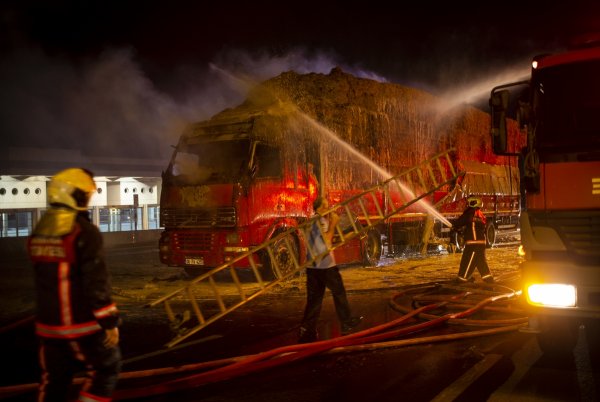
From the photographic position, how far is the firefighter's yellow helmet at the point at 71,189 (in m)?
3.29

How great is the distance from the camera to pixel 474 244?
9.88 metres

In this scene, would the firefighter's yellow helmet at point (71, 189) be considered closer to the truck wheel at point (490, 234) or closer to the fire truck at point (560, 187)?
the fire truck at point (560, 187)

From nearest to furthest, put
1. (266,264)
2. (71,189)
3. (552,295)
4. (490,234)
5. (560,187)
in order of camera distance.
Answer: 1. (71,189)
2. (552,295)
3. (560,187)
4. (266,264)
5. (490,234)

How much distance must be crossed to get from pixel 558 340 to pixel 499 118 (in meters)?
2.37

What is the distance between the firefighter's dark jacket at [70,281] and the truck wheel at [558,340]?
13.8 feet

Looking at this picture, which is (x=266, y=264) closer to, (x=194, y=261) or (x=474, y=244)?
(x=194, y=261)

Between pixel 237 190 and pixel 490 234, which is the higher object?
pixel 237 190

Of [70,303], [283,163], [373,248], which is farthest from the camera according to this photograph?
[373,248]

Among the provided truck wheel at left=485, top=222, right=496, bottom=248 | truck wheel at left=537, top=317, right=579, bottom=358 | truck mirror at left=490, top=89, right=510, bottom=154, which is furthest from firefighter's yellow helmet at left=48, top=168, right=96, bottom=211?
truck wheel at left=485, top=222, right=496, bottom=248

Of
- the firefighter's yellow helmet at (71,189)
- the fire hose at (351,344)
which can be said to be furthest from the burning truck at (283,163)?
the firefighter's yellow helmet at (71,189)

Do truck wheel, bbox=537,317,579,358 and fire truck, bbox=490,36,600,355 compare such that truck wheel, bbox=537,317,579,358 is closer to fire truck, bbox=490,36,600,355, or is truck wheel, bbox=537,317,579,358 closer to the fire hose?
fire truck, bbox=490,36,600,355

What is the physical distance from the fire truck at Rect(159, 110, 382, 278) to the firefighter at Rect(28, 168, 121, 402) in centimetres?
701

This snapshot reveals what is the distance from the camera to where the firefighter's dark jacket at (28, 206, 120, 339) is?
10.4 ft

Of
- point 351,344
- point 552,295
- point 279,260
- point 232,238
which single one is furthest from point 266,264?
point 552,295
